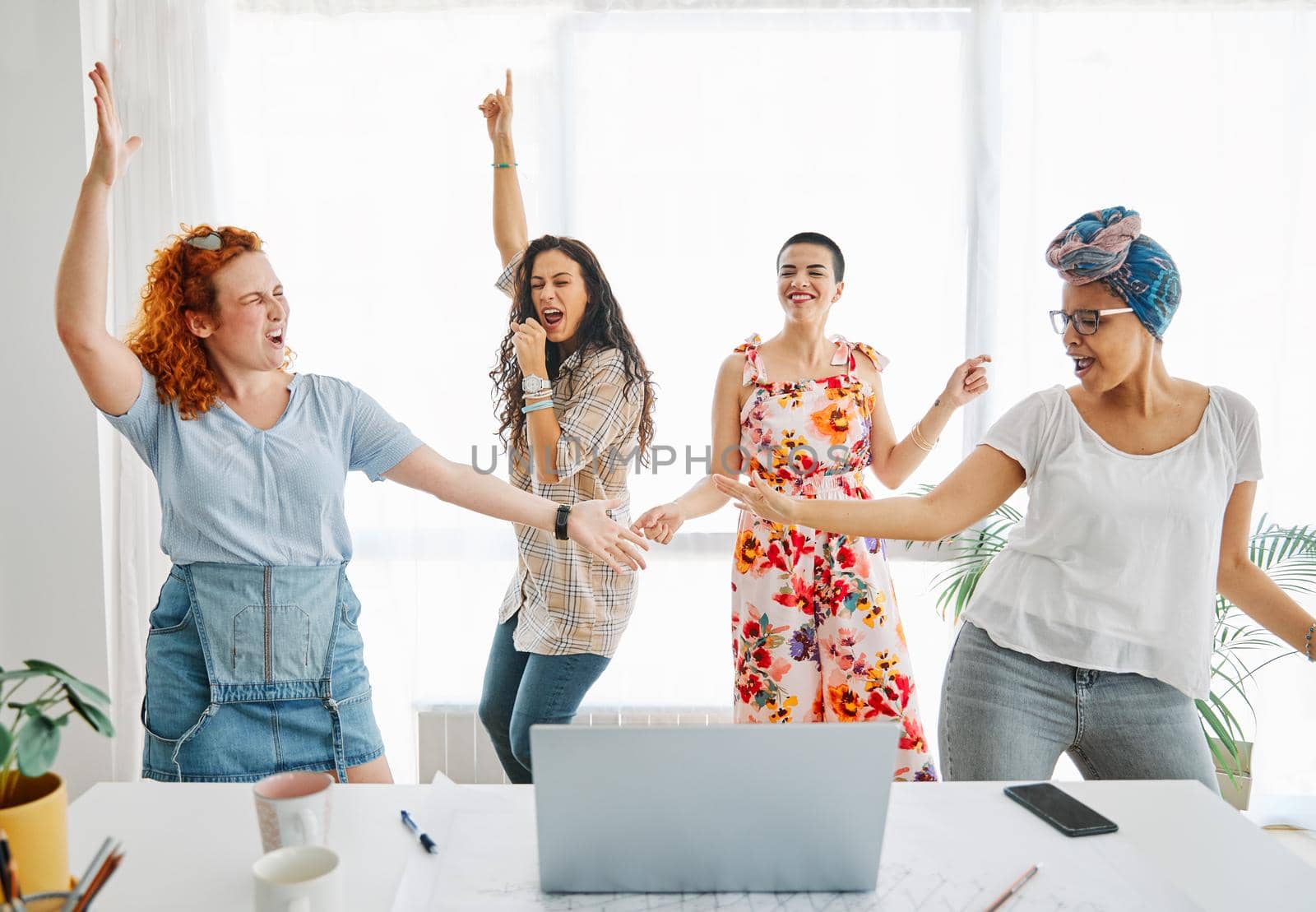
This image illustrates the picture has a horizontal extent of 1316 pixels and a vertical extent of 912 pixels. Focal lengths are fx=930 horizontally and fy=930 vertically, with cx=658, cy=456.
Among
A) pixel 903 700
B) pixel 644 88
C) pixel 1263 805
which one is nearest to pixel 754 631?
pixel 903 700

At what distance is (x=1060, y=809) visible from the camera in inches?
45.5

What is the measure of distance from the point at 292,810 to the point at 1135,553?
144cm

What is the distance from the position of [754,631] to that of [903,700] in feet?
1.31

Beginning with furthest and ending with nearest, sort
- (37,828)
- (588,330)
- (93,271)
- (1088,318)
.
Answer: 1. (588,330)
2. (1088,318)
3. (93,271)
4. (37,828)

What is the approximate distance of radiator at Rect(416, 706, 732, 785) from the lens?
293 cm

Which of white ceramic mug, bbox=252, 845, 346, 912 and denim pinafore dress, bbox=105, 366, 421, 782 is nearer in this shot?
white ceramic mug, bbox=252, 845, 346, 912

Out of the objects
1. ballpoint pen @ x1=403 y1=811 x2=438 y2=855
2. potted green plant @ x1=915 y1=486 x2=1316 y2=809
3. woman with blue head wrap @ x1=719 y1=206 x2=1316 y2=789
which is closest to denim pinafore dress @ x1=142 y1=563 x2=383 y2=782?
ballpoint pen @ x1=403 y1=811 x2=438 y2=855

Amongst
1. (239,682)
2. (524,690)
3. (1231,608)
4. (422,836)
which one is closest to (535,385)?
(524,690)

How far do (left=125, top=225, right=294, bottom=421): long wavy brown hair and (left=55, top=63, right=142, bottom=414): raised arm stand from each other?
0.11m

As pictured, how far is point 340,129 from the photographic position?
9.27 ft

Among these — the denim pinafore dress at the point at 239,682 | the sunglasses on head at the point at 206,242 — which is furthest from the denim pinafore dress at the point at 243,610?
the sunglasses on head at the point at 206,242

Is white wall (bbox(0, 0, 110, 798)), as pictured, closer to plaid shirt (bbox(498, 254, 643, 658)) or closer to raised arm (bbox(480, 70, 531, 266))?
raised arm (bbox(480, 70, 531, 266))

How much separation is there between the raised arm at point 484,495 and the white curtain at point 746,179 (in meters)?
1.04

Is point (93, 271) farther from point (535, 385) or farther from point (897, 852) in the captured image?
point (897, 852)
